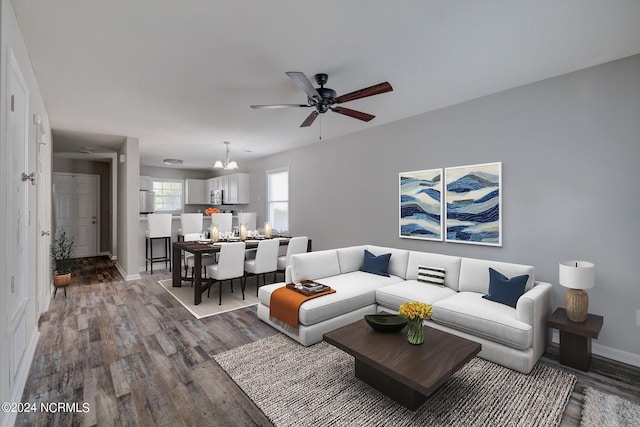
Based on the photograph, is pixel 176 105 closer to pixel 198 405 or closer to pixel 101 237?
pixel 198 405

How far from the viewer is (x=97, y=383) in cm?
234

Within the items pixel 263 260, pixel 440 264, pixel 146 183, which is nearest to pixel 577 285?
pixel 440 264

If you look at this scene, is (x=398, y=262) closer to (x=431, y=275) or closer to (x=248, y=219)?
(x=431, y=275)

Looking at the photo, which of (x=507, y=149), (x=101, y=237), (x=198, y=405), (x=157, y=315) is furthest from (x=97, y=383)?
(x=101, y=237)

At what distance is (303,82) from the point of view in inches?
95.2

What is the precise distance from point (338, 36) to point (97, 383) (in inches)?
129

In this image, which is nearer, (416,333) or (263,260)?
(416,333)

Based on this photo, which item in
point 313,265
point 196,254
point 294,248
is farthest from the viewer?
point 294,248

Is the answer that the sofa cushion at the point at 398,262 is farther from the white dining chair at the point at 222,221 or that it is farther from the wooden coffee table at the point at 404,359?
the white dining chair at the point at 222,221

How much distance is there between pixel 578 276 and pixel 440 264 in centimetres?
132

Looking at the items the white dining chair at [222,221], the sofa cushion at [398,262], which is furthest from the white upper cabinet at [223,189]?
the sofa cushion at [398,262]

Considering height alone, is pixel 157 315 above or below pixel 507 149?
below

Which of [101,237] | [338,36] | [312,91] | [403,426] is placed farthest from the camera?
[101,237]

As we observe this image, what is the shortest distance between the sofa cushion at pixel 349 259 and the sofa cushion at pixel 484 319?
1.46m
